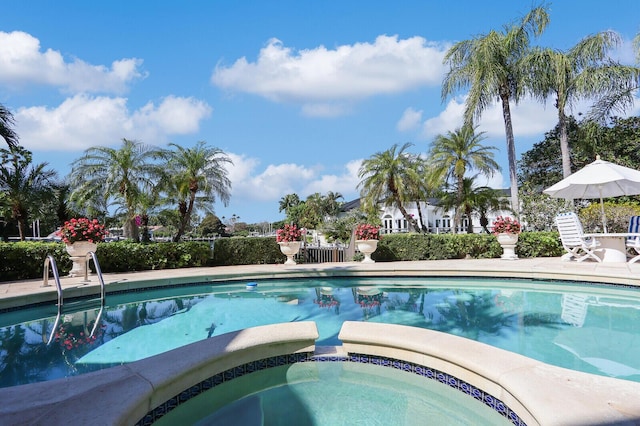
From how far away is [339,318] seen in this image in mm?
6223

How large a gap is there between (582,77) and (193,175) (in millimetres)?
17755

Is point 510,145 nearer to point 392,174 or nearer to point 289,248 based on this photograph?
point 392,174

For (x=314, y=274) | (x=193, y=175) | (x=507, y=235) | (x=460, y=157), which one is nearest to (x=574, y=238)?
(x=507, y=235)

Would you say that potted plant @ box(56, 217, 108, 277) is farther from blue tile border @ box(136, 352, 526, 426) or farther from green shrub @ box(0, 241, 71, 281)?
blue tile border @ box(136, 352, 526, 426)

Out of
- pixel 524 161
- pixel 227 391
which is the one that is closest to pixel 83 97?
pixel 227 391

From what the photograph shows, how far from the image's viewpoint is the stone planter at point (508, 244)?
13000 mm

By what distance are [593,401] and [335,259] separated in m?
11.9

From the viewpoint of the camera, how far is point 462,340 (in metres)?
3.46

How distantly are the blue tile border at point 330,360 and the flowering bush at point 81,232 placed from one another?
310 inches

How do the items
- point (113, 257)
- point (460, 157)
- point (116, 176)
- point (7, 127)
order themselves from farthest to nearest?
point (460, 157), point (116, 176), point (113, 257), point (7, 127)

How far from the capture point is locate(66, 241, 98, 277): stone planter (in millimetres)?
9320

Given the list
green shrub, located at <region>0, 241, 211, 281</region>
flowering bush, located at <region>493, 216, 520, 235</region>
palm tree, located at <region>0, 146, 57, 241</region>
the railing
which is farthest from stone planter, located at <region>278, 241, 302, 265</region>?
palm tree, located at <region>0, 146, 57, 241</region>

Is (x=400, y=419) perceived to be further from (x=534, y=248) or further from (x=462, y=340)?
(x=534, y=248)

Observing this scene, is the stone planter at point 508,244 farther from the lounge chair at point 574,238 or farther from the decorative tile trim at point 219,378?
the decorative tile trim at point 219,378
